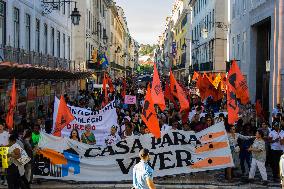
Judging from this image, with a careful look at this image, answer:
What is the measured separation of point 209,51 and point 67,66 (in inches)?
933

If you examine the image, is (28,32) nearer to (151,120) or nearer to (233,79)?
(233,79)

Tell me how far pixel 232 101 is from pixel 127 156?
3.67 m

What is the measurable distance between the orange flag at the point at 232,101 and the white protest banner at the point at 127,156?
56.3 inches

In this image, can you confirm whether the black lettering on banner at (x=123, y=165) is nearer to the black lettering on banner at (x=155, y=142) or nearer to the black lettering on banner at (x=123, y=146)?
the black lettering on banner at (x=123, y=146)

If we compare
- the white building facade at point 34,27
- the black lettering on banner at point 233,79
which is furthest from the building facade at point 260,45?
the white building facade at point 34,27

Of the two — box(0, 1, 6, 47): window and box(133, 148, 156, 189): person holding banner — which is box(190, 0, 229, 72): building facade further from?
box(133, 148, 156, 189): person holding banner

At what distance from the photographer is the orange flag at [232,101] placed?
1446 cm

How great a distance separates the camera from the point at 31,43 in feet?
84.2

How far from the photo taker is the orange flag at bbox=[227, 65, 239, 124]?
14459 mm

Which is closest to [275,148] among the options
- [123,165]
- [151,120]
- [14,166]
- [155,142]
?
[155,142]

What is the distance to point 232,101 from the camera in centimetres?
1469

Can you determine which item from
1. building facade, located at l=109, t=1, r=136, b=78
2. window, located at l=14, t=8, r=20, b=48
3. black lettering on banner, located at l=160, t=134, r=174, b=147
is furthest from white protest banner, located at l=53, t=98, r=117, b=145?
building facade, located at l=109, t=1, r=136, b=78

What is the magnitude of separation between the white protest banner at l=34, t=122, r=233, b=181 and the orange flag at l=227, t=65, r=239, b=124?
1.43 m

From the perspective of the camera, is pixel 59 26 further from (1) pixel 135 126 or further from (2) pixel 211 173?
(2) pixel 211 173
